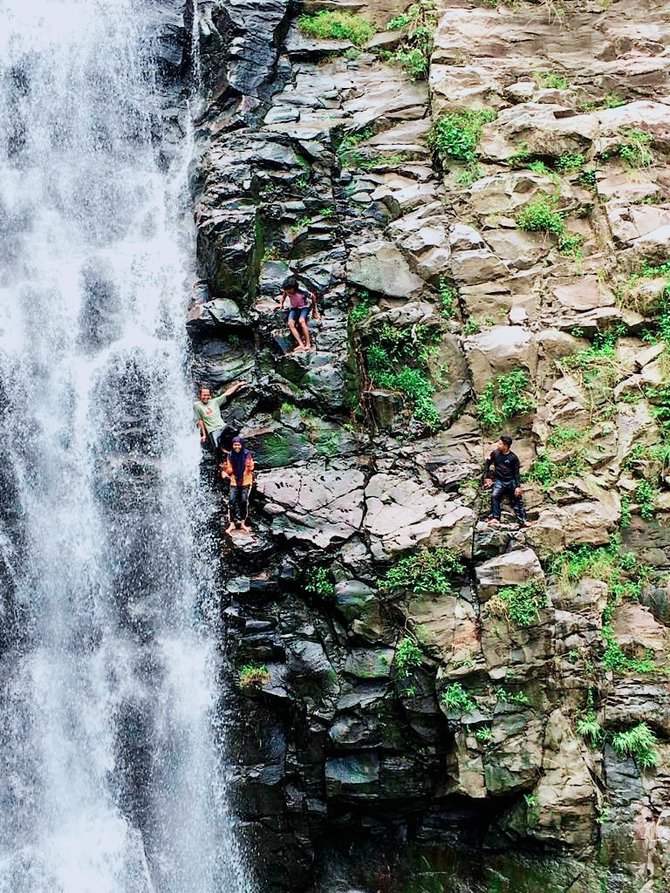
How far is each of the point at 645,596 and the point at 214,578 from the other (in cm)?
638

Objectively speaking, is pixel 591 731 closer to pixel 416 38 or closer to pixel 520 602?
pixel 520 602

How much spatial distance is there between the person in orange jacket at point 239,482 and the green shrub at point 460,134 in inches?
272

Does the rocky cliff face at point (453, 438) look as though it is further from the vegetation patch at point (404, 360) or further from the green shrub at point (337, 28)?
the green shrub at point (337, 28)

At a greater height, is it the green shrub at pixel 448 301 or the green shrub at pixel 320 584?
the green shrub at pixel 448 301

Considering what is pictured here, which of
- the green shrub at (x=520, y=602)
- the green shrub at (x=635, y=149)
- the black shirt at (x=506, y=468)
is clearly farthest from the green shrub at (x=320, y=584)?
the green shrub at (x=635, y=149)

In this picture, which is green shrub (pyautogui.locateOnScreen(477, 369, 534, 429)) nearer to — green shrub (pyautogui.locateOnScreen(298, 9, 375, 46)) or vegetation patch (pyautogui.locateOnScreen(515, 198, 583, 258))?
vegetation patch (pyautogui.locateOnScreen(515, 198, 583, 258))

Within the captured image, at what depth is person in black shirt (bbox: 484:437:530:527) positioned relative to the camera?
11.6m

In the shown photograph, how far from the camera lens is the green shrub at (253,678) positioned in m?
11.4

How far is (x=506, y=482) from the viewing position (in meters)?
11.7

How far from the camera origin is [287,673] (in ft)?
36.9

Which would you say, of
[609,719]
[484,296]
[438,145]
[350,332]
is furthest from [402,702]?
[438,145]

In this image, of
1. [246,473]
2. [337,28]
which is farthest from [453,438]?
[337,28]

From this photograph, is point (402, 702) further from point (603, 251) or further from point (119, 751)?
point (603, 251)

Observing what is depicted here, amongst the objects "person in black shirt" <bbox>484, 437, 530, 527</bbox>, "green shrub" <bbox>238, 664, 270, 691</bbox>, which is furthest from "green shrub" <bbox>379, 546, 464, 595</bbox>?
"green shrub" <bbox>238, 664, 270, 691</bbox>
